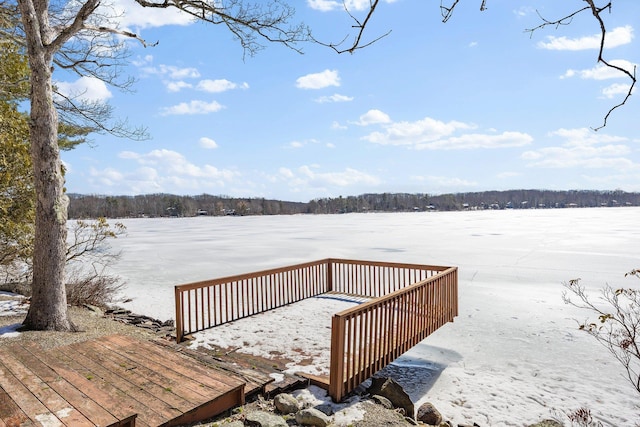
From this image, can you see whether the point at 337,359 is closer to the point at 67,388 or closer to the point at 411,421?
the point at 411,421

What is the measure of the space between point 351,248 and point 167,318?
11132 mm

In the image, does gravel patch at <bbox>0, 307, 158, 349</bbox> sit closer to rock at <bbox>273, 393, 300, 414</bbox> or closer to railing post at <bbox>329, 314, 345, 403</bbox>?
rock at <bbox>273, 393, 300, 414</bbox>

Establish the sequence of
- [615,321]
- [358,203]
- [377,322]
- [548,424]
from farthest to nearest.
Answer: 1. [358,203]
2. [615,321]
3. [377,322]
4. [548,424]

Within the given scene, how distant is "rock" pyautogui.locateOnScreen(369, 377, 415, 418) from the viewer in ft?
12.9

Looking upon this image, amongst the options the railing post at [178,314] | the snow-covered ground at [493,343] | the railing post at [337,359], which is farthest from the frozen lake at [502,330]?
the railing post at [337,359]

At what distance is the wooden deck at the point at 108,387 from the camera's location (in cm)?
284

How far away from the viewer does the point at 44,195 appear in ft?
17.0

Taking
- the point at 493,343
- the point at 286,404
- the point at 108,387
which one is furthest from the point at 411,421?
the point at 493,343

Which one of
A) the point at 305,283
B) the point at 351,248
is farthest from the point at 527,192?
the point at 305,283

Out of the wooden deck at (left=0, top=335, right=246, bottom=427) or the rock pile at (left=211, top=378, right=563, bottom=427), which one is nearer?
the wooden deck at (left=0, top=335, right=246, bottom=427)

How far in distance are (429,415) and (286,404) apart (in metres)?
1.53

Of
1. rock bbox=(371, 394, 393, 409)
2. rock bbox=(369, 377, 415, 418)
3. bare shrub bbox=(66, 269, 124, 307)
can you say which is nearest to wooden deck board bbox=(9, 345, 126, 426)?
rock bbox=(371, 394, 393, 409)

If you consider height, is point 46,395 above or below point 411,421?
above

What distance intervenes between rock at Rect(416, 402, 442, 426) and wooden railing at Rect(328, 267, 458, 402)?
64 cm
